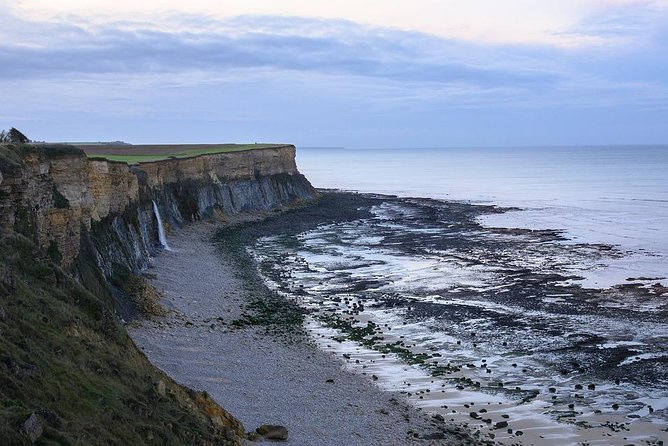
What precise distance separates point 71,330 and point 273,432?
5619 mm

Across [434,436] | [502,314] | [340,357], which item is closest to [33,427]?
[434,436]

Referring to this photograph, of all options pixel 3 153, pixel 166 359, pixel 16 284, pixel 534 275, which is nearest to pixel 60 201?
pixel 3 153

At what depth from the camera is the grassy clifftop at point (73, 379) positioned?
42.9 ft

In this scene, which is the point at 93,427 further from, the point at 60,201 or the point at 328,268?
the point at 328,268

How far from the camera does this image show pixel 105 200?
37469mm

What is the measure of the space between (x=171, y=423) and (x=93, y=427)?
2379 mm

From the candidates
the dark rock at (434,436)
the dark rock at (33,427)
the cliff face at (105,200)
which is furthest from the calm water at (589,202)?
the dark rock at (33,427)

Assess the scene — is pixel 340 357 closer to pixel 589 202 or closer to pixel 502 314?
pixel 502 314

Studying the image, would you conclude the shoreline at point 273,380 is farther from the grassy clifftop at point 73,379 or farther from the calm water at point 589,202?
the calm water at point 589,202

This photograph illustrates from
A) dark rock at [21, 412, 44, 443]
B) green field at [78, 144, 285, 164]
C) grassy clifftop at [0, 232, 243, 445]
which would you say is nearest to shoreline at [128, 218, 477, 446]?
grassy clifftop at [0, 232, 243, 445]

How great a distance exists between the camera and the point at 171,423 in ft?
51.5

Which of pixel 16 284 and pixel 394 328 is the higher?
pixel 16 284

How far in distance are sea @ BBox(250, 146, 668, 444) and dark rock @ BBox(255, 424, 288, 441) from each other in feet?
16.8

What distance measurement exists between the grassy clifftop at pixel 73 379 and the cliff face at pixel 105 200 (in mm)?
3896
